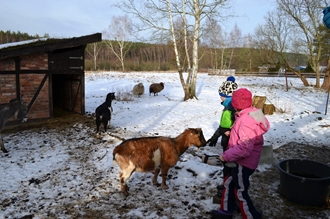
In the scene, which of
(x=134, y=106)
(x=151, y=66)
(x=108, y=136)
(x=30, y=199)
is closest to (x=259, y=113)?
(x=30, y=199)

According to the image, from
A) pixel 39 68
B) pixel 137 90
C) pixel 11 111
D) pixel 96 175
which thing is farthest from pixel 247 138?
pixel 137 90

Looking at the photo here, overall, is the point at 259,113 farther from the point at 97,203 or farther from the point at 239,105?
the point at 97,203

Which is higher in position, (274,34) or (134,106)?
(274,34)

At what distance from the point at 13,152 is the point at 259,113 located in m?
6.35

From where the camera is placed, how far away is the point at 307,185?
13.1 ft

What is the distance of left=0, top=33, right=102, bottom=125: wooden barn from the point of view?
8.29 metres

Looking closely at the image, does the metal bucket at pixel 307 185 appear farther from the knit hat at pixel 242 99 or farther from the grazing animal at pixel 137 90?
the grazing animal at pixel 137 90

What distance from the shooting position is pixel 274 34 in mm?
24000

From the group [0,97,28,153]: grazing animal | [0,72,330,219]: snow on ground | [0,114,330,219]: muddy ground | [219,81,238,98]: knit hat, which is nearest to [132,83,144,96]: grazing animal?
[0,72,330,219]: snow on ground

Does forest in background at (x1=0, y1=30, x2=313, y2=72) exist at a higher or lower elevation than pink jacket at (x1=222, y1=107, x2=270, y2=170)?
higher

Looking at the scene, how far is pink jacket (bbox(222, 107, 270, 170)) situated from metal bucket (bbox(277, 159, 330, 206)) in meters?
1.39

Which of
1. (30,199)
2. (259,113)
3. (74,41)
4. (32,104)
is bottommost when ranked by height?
(30,199)

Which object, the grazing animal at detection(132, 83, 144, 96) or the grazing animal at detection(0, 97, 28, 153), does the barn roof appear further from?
the grazing animal at detection(132, 83, 144, 96)

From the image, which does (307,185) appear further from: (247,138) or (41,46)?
(41,46)
